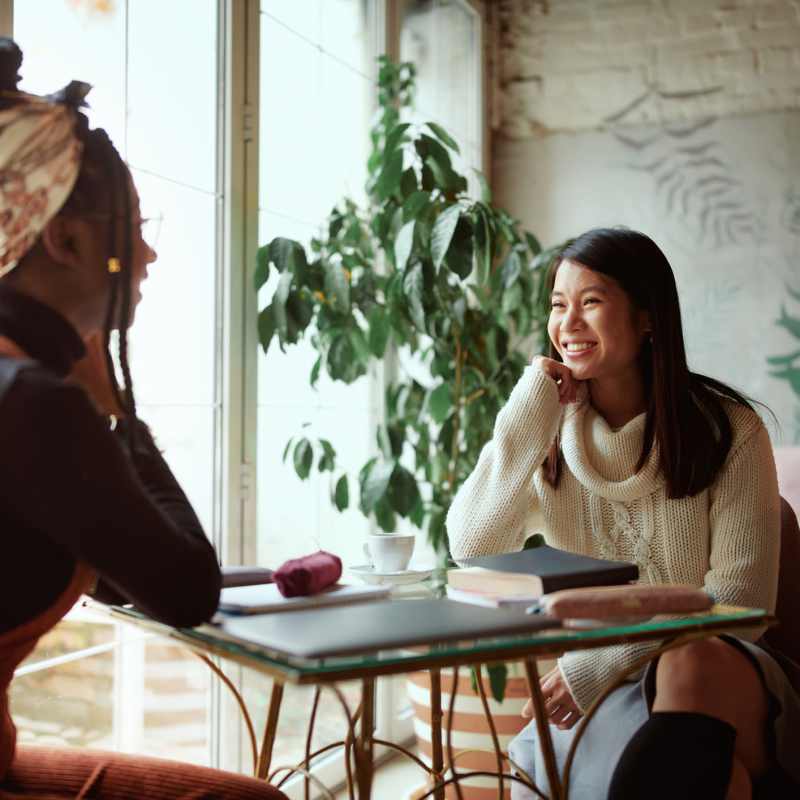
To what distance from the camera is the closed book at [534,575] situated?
1.24 metres

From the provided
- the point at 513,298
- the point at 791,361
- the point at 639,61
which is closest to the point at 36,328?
the point at 513,298

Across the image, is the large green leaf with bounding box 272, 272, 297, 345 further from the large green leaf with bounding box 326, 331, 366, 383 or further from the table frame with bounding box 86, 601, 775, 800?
the table frame with bounding box 86, 601, 775, 800

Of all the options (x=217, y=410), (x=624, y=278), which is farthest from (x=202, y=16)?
(x=624, y=278)

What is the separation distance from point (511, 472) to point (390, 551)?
347 mm

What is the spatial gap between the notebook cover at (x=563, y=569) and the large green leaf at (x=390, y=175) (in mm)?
1486

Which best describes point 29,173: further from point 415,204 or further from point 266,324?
point 415,204

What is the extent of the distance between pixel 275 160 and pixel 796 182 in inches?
72.0

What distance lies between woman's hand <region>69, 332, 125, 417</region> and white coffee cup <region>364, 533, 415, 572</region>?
23.0 inches

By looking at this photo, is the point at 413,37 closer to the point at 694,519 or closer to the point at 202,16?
the point at 202,16

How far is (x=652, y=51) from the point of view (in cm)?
361

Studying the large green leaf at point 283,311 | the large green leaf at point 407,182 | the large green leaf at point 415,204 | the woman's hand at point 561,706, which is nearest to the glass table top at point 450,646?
the woman's hand at point 561,706

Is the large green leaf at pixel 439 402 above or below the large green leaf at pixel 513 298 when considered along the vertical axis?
below

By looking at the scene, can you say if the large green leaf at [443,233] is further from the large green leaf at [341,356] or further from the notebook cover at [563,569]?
the notebook cover at [563,569]

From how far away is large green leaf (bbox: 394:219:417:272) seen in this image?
98.7 inches
